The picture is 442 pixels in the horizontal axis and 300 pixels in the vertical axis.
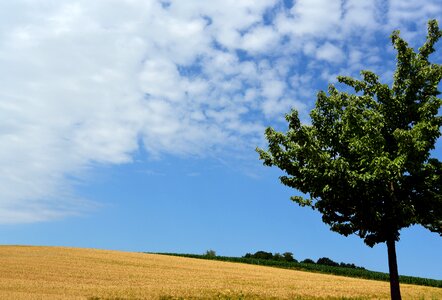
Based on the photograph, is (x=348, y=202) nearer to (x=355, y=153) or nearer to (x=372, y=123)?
(x=355, y=153)

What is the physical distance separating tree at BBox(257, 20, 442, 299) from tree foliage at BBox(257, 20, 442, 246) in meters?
0.05

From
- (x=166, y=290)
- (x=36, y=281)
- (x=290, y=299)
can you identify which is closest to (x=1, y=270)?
(x=36, y=281)

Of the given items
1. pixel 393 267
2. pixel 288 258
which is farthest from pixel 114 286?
pixel 288 258

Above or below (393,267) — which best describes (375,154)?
above

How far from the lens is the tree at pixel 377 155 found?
22.6 meters

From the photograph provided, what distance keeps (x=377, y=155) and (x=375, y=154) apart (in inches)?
6.4

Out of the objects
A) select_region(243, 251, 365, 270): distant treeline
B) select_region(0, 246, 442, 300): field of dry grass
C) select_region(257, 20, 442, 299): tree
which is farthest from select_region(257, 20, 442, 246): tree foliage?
select_region(243, 251, 365, 270): distant treeline

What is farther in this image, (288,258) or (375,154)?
(288,258)

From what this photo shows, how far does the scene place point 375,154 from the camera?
73.7ft

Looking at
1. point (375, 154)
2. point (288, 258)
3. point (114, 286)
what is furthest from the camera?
point (288, 258)

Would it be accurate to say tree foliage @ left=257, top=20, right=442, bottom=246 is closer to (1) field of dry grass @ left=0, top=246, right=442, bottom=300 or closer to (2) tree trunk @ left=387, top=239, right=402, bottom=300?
(2) tree trunk @ left=387, top=239, right=402, bottom=300

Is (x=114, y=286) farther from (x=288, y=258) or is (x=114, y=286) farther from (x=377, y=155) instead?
(x=288, y=258)

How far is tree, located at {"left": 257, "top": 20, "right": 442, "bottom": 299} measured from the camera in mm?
22625

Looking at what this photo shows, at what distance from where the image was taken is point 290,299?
32.2m
